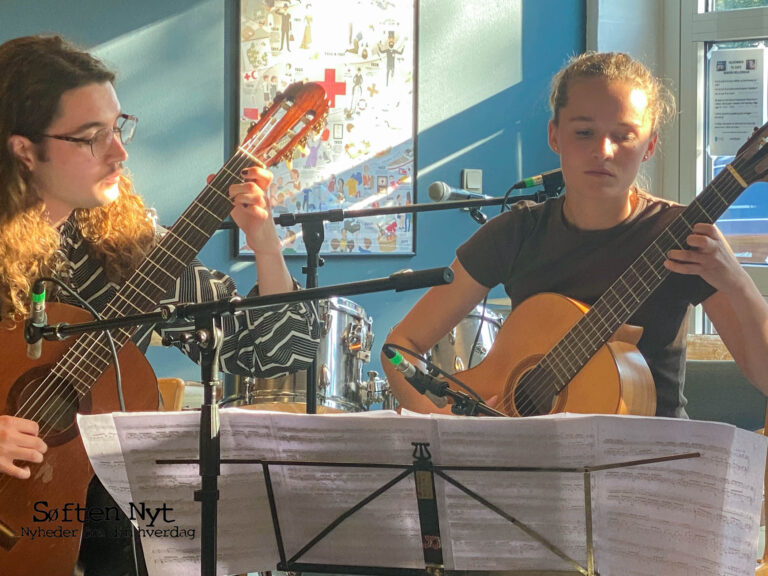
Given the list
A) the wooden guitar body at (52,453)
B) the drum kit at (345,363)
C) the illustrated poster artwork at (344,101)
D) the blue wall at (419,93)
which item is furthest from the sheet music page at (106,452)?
the illustrated poster artwork at (344,101)

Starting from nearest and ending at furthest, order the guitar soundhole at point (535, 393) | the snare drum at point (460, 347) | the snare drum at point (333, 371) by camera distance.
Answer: the guitar soundhole at point (535, 393)
the snare drum at point (333, 371)
the snare drum at point (460, 347)

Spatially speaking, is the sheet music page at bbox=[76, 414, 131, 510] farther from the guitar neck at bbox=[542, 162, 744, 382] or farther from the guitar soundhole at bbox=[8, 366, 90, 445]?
the guitar neck at bbox=[542, 162, 744, 382]

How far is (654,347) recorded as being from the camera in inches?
70.8

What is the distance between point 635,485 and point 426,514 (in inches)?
11.4

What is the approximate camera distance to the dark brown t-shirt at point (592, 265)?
1.80 m

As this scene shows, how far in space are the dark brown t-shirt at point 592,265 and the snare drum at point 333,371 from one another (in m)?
1.01

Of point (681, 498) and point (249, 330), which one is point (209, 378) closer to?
point (681, 498)

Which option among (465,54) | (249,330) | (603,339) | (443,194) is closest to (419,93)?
(465,54)

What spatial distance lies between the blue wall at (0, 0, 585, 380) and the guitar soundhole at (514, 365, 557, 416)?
2.03m

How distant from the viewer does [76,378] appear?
1.66m

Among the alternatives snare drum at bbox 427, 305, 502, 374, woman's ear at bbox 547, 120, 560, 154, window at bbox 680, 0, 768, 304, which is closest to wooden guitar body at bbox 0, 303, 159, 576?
woman's ear at bbox 547, 120, 560, 154

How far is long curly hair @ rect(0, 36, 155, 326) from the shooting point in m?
1.79

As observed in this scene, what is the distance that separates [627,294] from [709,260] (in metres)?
0.16

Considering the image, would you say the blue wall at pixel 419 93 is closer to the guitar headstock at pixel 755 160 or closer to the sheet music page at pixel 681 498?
the guitar headstock at pixel 755 160
